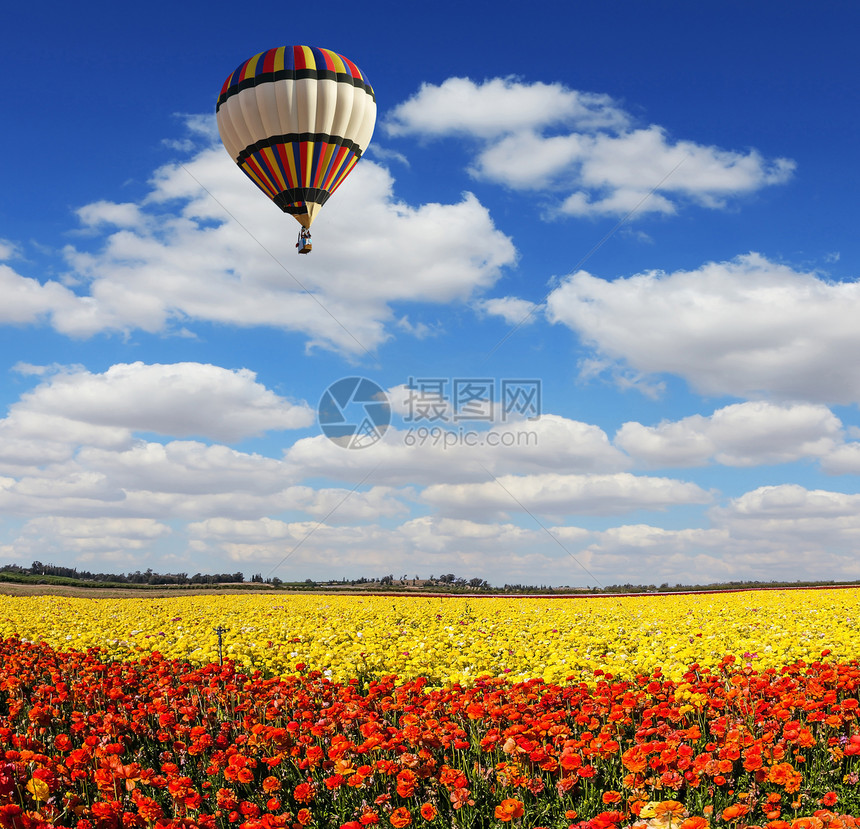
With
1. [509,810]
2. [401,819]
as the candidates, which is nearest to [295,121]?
[401,819]

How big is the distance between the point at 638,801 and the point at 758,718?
2397mm

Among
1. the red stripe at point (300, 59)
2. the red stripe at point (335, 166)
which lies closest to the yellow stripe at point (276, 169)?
the red stripe at point (335, 166)

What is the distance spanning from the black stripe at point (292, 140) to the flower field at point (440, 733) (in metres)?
15.9

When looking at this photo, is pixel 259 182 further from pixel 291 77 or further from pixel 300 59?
pixel 300 59

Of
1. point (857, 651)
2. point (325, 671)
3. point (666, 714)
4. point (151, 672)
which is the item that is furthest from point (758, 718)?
point (151, 672)

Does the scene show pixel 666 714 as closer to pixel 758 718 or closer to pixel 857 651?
pixel 758 718

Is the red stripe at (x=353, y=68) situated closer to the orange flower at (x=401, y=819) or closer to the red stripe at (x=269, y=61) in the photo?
the red stripe at (x=269, y=61)

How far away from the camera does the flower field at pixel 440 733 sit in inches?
249

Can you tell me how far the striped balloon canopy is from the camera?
22750 mm

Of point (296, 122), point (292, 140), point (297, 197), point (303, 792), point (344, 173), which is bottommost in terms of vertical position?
point (303, 792)

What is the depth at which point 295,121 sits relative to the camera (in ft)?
74.5

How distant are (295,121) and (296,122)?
0.04 m

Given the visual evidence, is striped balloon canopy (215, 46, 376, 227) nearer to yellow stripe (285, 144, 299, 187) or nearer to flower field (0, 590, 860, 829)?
yellow stripe (285, 144, 299, 187)

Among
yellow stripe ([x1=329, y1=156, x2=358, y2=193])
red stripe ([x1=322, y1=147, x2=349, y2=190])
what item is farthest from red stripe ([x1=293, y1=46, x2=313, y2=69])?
yellow stripe ([x1=329, y1=156, x2=358, y2=193])
